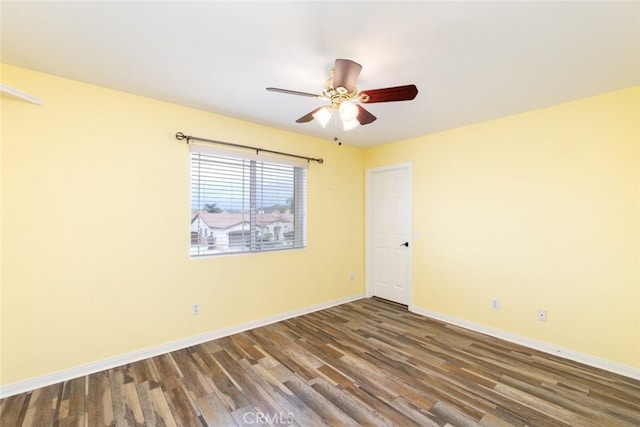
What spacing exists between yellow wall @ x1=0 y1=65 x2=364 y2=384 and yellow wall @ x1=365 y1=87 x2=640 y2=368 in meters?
2.44

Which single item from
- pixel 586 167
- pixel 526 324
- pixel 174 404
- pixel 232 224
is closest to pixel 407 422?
pixel 174 404

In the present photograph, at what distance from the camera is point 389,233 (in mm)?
4293

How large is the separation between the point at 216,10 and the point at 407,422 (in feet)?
8.93

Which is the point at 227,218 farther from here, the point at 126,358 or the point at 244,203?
the point at 126,358

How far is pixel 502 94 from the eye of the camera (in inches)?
96.9

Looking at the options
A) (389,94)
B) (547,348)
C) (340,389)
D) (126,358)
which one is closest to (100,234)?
(126,358)

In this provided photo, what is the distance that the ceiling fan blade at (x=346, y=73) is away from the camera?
161cm

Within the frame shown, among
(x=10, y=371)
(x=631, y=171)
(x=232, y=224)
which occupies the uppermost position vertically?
(x=631, y=171)

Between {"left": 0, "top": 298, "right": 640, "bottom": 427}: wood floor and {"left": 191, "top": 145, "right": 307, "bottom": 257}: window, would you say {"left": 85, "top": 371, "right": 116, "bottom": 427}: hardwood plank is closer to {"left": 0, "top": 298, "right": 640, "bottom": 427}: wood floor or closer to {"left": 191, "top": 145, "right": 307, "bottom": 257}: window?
{"left": 0, "top": 298, "right": 640, "bottom": 427}: wood floor

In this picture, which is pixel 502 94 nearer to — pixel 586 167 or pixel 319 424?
pixel 586 167

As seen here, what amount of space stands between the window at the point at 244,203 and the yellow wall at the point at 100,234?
149 mm

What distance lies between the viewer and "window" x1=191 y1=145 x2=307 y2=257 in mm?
2953

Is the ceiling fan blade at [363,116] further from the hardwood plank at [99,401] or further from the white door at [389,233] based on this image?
the hardwood plank at [99,401]

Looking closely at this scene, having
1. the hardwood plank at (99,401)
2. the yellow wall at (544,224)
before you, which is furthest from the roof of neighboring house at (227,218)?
the yellow wall at (544,224)
